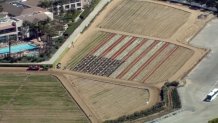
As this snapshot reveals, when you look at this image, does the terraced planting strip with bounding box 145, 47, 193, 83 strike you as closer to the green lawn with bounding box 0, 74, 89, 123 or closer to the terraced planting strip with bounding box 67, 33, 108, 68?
the terraced planting strip with bounding box 67, 33, 108, 68

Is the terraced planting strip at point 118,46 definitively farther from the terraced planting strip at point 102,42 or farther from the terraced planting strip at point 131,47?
the terraced planting strip at point 102,42

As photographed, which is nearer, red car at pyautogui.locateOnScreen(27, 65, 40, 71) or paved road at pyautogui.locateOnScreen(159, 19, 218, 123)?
paved road at pyautogui.locateOnScreen(159, 19, 218, 123)

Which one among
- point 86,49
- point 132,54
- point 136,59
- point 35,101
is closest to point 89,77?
point 136,59

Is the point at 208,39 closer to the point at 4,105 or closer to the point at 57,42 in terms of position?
the point at 57,42

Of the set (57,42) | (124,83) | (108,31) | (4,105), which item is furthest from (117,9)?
(4,105)

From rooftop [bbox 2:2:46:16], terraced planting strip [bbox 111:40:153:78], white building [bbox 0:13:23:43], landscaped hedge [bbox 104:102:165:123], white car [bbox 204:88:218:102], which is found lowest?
landscaped hedge [bbox 104:102:165:123]

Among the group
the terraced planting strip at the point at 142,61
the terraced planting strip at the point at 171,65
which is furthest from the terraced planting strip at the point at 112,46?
the terraced planting strip at the point at 171,65

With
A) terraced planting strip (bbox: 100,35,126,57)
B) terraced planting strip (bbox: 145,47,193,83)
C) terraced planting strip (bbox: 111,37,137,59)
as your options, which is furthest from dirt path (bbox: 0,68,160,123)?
terraced planting strip (bbox: 100,35,126,57)
